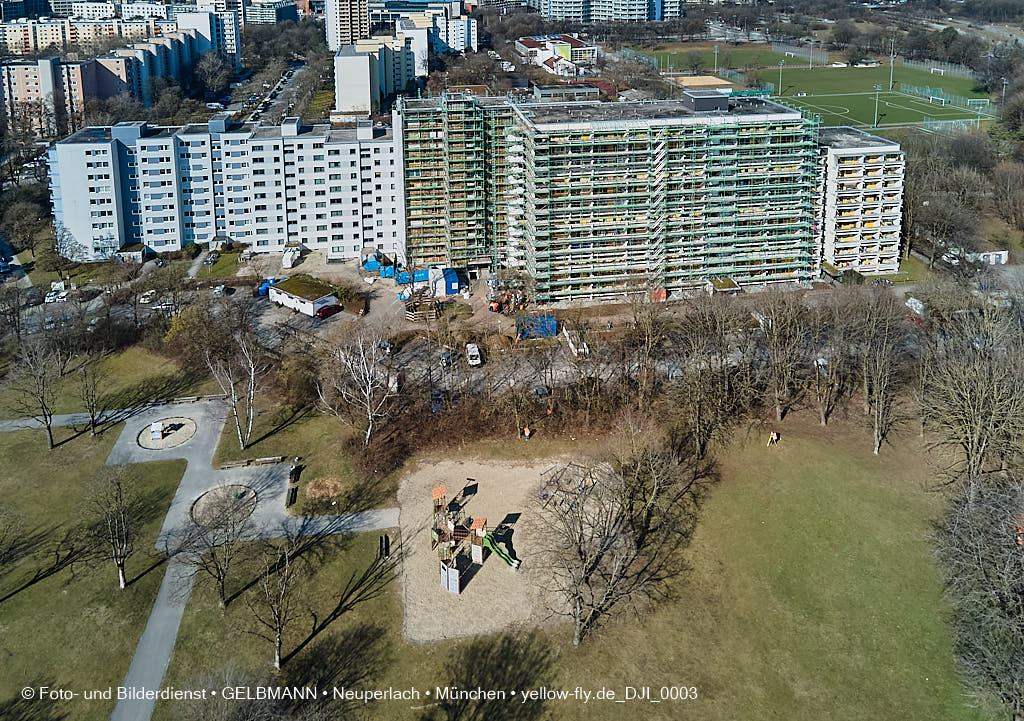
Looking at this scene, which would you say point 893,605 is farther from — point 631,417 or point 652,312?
point 652,312

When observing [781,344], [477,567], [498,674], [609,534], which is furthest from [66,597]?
[781,344]

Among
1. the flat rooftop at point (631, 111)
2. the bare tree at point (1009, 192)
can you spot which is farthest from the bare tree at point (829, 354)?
the bare tree at point (1009, 192)

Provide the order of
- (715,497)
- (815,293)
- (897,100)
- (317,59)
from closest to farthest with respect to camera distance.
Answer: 1. (715,497)
2. (815,293)
3. (897,100)
4. (317,59)

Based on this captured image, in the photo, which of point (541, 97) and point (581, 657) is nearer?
point (581, 657)

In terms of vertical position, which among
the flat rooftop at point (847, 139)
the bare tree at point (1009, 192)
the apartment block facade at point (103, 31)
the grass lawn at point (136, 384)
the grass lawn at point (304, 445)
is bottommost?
the grass lawn at point (304, 445)

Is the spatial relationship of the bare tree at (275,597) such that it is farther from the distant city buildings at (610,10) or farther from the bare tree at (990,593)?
the distant city buildings at (610,10)

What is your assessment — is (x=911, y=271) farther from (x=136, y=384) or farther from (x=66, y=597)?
(x=66, y=597)

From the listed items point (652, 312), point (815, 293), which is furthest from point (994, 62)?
point (652, 312)
